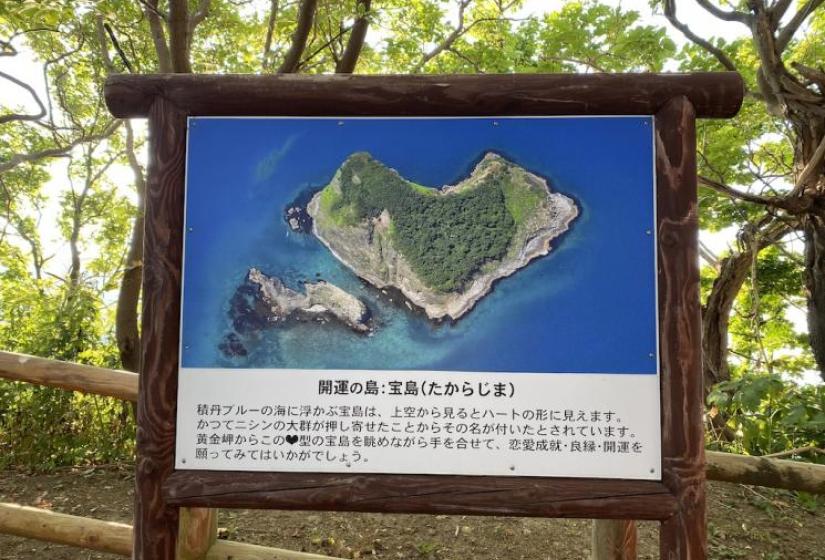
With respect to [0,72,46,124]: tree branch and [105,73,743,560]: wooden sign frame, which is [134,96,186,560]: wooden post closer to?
[105,73,743,560]: wooden sign frame

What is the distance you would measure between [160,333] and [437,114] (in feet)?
3.49

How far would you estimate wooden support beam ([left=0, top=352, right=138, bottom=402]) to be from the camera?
247 centimetres

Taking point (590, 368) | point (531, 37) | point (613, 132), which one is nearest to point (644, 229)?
point (613, 132)

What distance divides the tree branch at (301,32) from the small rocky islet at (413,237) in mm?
3503

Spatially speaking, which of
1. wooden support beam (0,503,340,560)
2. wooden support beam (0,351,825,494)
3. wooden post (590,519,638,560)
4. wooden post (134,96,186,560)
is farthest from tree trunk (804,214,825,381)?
wooden post (134,96,186,560)

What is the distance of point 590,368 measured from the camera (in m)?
1.59

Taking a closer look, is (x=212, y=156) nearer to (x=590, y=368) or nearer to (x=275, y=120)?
(x=275, y=120)

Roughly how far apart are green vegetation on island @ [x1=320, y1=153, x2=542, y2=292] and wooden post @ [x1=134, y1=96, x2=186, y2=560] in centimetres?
48

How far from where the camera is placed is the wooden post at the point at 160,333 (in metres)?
1.60

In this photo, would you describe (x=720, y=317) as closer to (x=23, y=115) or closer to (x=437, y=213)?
(x=437, y=213)

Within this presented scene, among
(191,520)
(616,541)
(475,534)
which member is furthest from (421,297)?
(475,534)

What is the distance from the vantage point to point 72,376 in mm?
2543

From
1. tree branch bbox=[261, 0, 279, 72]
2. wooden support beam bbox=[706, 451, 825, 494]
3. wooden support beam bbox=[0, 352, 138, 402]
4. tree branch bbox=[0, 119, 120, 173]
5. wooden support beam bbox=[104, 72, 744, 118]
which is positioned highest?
tree branch bbox=[261, 0, 279, 72]

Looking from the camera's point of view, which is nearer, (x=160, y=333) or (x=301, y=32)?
(x=160, y=333)
